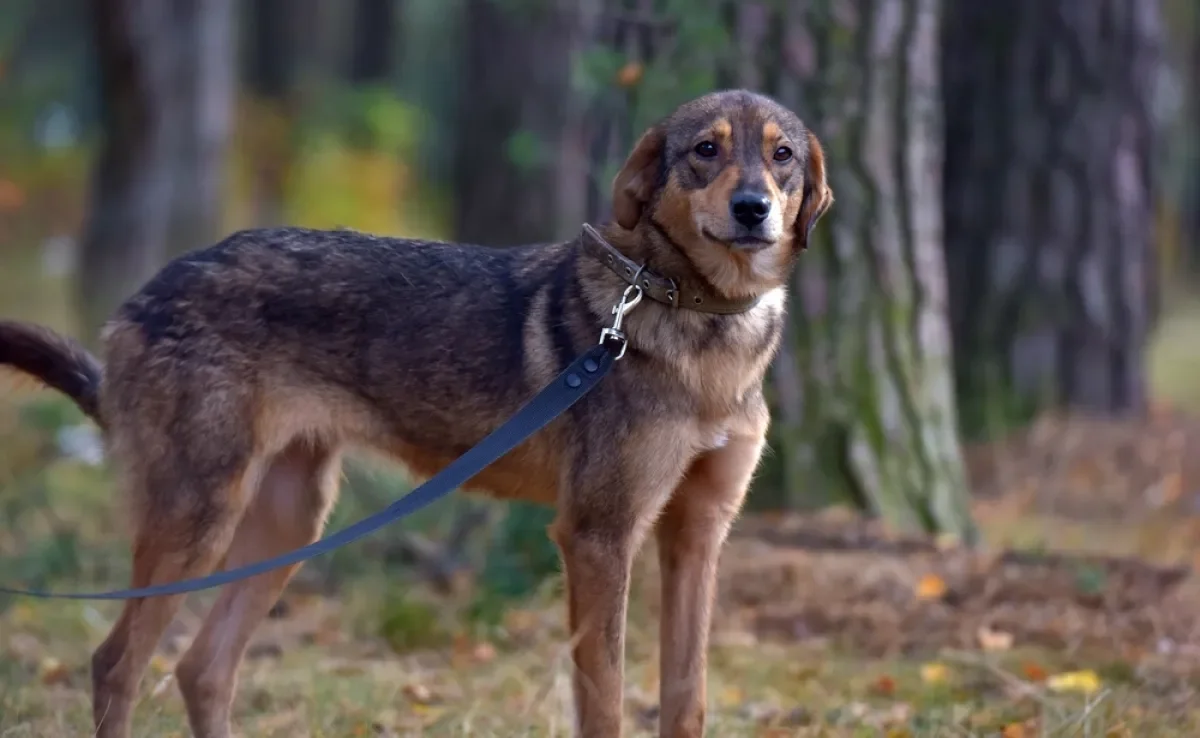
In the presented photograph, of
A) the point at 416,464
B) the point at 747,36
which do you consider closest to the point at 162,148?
the point at 747,36

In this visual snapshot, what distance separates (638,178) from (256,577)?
1.95 metres

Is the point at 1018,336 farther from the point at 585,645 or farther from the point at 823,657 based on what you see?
the point at 585,645

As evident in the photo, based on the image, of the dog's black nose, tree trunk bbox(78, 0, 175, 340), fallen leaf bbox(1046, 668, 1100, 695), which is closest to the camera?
the dog's black nose

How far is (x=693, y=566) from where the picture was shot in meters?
4.95

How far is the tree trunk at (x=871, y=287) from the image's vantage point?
7.40m

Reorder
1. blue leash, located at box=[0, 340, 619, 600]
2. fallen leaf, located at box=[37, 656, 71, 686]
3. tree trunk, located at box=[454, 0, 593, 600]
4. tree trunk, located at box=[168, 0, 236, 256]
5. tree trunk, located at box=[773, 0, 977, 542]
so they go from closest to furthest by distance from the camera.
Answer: blue leash, located at box=[0, 340, 619, 600] < fallen leaf, located at box=[37, 656, 71, 686] < tree trunk, located at box=[773, 0, 977, 542] < tree trunk, located at box=[454, 0, 593, 600] < tree trunk, located at box=[168, 0, 236, 256]

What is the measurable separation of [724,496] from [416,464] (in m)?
1.10

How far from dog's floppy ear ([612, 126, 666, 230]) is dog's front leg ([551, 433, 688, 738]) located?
2.49ft

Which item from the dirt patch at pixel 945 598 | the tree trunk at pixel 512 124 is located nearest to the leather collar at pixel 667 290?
the dirt patch at pixel 945 598

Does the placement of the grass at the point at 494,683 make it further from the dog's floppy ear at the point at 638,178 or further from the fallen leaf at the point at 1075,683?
the dog's floppy ear at the point at 638,178

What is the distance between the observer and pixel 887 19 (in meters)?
7.47

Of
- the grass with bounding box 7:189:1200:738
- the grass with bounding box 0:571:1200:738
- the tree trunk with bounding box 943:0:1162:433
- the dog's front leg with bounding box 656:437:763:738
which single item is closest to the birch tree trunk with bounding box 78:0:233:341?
the grass with bounding box 7:189:1200:738

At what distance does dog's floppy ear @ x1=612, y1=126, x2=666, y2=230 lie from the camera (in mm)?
4863

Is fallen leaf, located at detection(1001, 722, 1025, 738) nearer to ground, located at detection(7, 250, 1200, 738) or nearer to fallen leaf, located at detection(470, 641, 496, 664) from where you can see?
ground, located at detection(7, 250, 1200, 738)
